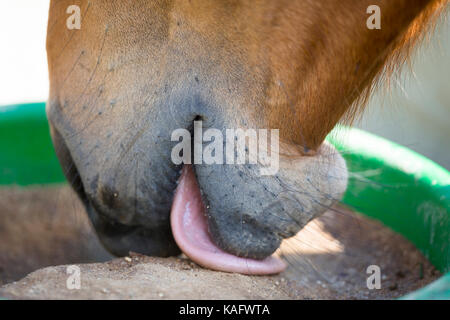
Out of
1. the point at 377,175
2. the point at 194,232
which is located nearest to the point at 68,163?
the point at 194,232

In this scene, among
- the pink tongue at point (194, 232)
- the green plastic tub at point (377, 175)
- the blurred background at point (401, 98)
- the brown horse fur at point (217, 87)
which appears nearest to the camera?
the brown horse fur at point (217, 87)

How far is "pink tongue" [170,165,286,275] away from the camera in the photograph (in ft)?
3.68

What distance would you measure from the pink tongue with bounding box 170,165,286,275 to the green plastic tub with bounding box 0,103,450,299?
0.40 metres

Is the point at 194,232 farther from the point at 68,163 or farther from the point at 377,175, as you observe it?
the point at 377,175

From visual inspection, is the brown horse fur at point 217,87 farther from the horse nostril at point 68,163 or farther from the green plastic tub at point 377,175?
the green plastic tub at point 377,175

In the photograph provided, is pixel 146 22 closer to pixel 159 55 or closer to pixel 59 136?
pixel 159 55

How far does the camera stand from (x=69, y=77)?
114 cm

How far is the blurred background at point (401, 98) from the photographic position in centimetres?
273

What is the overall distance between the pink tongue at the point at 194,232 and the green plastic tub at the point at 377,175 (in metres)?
0.40

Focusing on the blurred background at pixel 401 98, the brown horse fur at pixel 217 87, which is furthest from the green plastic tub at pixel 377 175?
the blurred background at pixel 401 98

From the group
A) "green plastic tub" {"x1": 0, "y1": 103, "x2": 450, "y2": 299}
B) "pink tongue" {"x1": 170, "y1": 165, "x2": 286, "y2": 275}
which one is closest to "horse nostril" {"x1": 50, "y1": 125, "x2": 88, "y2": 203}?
"pink tongue" {"x1": 170, "y1": 165, "x2": 286, "y2": 275}

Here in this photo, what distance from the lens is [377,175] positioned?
1.75m

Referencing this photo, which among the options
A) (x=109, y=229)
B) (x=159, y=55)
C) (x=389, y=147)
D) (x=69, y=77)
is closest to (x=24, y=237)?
(x=109, y=229)
